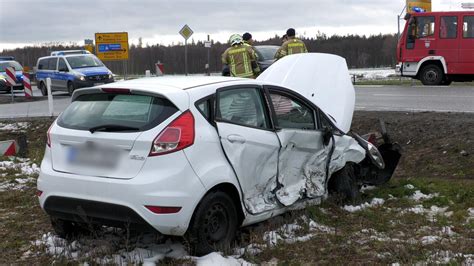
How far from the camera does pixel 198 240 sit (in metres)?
4.16

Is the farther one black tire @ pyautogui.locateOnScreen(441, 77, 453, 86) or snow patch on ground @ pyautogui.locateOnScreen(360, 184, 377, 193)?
black tire @ pyautogui.locateOnScreen(441, 77, 453, 86)

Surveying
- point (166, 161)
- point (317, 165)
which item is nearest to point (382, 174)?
point (317, 165)

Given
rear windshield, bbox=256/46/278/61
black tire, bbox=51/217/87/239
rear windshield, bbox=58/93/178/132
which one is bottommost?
black tire, bbox=51/217/87/239

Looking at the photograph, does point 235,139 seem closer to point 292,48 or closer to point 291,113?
point 291,113

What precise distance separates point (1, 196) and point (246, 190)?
353cm

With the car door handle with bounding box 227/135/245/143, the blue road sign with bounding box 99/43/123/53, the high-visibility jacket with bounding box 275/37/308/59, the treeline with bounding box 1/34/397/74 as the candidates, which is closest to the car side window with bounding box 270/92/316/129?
the car door handle with bounding box 227/135/245/143

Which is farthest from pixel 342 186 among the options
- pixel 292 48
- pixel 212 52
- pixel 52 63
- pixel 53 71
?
pixel 212 52

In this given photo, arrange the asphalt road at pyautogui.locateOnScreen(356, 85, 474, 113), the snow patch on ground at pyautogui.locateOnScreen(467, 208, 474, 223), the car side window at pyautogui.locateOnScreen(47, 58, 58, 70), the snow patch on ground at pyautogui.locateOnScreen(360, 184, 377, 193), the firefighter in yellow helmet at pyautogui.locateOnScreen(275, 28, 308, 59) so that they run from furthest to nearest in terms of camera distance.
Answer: the car side window at pyautogui.locateOnScreen(47, 58, 58, 70), the asphalt road at pyautogui.locateOnScreen(356, 85, 474, 113), the firefighter in yellow helmet at pyautogui.locateOnScreen(275, 28, 308, 59), the snow patch on ground at pyautogui.locateOnScreen(360, 184, 377, 193), the snow patch on ground at pyautogui.locateOnScreen(467, 208, 474, 223)

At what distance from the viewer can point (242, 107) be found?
15.9 ft

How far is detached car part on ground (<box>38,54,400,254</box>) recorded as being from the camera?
3.98 m

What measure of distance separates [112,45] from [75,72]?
7686 mm

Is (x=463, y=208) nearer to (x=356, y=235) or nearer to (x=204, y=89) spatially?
(x=356, y=235)

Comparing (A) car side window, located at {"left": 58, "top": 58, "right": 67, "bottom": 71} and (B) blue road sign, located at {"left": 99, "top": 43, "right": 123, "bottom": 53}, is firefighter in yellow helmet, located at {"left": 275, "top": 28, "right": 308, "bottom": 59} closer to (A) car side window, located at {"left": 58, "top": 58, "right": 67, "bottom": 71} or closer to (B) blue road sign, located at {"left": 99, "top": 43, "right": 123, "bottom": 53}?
(A) car side window, located at {"left": 58, "top": 58, "right": 67, "bottom": 71}

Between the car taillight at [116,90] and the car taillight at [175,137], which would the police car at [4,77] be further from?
the car taillight at [175,137]
